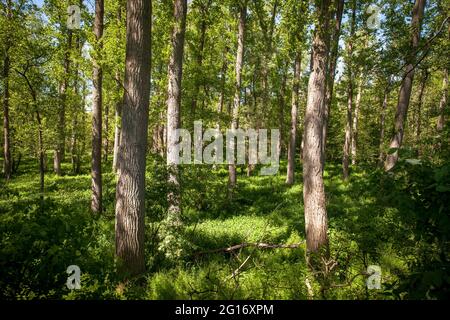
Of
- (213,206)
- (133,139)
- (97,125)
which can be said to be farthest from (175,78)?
(213,206)

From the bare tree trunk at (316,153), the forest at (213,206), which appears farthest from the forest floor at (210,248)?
the bare tree trunk at (316,153)

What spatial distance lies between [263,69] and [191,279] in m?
17.8

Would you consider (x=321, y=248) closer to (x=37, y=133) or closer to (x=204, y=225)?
(x=204, y=225)

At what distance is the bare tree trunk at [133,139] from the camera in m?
4.60

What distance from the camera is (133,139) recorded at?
183 inches

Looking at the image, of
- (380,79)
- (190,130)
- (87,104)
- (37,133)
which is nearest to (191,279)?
(380,79)

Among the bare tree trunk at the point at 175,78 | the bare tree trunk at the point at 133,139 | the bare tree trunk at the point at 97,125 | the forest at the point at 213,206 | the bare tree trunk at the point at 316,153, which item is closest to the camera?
the forest at the point at 213,206

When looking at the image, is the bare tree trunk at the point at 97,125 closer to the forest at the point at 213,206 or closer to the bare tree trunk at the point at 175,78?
the forest at the point at 213,206

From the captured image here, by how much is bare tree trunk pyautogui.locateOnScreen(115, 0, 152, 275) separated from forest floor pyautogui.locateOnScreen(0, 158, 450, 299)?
524mm

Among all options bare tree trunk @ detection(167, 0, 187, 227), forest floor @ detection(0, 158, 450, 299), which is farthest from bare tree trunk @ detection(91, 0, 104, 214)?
bare tree trunk @ detection(167, 0, 187, 227)

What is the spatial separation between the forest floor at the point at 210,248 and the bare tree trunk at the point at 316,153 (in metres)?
0.71

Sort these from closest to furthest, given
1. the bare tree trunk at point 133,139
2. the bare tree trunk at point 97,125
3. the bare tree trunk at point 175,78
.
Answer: the bare tree trunk at point 133,139, the bare tree trunk at point 175,78, the bare tree trunk at point 97,125

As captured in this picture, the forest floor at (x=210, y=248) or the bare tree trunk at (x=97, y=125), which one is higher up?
the bare tree trunk at (x=97, y=125)

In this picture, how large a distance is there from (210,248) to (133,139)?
3816 mm
